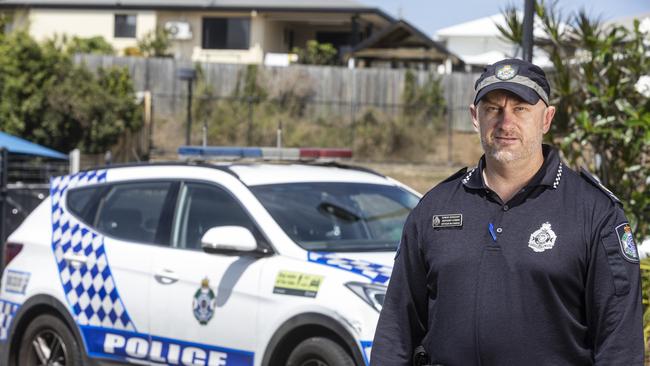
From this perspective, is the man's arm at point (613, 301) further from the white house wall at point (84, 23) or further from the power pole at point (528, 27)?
the white house wall at point (84, 23)

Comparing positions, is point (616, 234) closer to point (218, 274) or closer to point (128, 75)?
point (218, 274)

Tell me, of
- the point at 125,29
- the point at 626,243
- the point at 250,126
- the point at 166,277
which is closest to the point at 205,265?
the point at 166,277

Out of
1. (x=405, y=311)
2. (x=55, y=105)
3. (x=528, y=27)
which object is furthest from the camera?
(x=55, y=105)

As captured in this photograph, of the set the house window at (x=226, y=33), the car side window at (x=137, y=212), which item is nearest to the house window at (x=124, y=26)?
the house window at (x=226, y=33)

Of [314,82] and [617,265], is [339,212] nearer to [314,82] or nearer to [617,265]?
[617,265]

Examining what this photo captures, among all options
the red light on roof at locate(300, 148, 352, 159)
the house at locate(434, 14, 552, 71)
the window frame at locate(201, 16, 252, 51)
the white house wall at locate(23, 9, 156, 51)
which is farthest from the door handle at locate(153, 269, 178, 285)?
the white house wall at locate(23, 9, 156, 51)

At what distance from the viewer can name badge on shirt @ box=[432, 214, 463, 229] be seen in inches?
147

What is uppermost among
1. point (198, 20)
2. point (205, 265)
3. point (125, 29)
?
point (198, 20)

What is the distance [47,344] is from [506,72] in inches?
200

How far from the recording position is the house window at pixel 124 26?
151 ft

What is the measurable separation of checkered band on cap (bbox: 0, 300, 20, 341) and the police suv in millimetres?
15

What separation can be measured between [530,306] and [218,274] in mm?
3556

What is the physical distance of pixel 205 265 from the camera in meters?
7.01

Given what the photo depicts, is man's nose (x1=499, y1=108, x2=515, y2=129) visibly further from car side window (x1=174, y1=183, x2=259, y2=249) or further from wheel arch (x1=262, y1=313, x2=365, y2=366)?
car side window (x1=174, y1=183, x2=259, y2=249)
